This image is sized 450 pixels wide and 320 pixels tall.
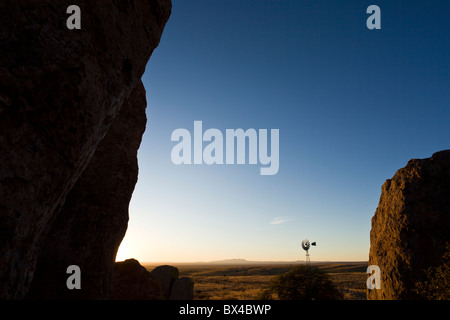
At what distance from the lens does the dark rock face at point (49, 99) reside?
327cm

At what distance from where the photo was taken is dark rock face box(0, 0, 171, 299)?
10.7 feet

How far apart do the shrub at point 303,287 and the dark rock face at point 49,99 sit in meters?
14.3

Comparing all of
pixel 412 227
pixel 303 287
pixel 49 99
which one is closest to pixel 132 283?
pixel 49 99

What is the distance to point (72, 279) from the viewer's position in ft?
22.3

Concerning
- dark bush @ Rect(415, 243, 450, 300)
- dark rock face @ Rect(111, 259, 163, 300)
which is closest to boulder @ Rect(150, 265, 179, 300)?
dark rock face @ Rect(111, 259, 163, 300)

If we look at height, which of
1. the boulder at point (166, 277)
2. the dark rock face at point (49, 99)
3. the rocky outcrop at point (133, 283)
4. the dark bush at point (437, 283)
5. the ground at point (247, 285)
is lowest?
the ground at point (247, 285)

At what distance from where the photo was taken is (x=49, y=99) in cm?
371

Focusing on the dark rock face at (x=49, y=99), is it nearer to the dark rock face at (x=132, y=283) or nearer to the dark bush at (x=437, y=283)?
the dark rock face at (x=132, y=283)

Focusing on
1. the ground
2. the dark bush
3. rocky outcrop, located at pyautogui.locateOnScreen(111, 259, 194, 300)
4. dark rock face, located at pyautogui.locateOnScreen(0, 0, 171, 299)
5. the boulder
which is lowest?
the ground

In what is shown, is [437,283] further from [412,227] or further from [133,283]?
[133,283]

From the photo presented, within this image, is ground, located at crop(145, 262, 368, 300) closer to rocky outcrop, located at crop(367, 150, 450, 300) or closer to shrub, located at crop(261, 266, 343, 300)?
shrub, located at crop(261, 266, 343, 300)

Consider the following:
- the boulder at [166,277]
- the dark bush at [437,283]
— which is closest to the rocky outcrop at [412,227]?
the dark bush at [437,283]

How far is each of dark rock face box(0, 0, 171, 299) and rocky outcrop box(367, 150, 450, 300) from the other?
1127cm
